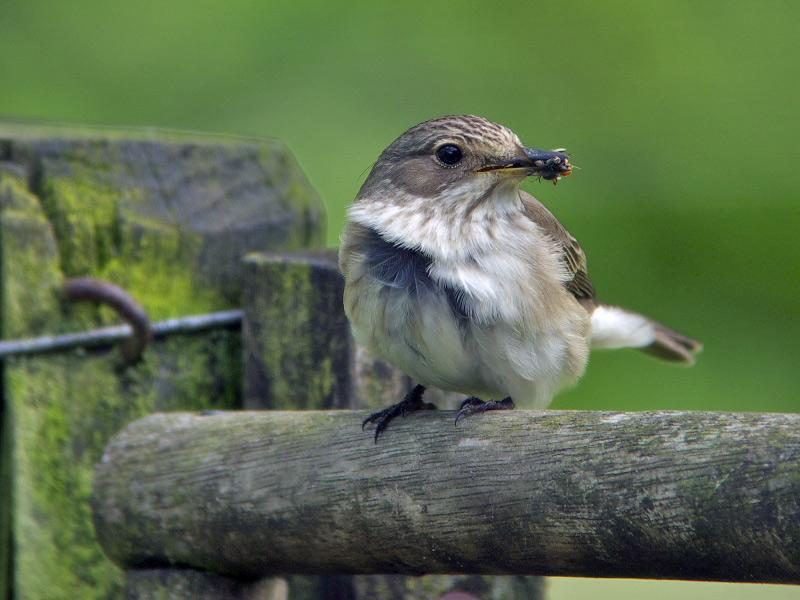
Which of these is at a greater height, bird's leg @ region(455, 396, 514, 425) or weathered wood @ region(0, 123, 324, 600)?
weathered wood @ region(0, 123, 324, 600)

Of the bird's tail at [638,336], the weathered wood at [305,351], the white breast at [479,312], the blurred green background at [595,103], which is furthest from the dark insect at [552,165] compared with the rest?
the blurred green background at [595,103]

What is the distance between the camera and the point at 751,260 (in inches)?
171

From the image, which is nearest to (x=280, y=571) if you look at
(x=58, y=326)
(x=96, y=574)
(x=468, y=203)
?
(x=96, y=574)

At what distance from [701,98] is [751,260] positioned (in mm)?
619

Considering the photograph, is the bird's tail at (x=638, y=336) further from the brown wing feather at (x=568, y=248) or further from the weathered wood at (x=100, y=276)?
the weathered wood at (x=100, y=276)

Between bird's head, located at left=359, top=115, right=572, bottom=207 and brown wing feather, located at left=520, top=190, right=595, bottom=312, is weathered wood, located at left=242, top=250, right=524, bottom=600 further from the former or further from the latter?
brown wing feather, located at left=520, top=190, right=595, bottom=312

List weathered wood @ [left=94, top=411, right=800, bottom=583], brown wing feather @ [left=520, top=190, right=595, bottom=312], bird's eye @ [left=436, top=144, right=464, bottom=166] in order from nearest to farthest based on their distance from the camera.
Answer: weathered wood @ [left=94, top=411, right=800, bottom=583], bird's eye @ [left=436, top=144, right=464, bottom=166], brown wing feather @ [left=520, top=190, right=595, bottom=312]

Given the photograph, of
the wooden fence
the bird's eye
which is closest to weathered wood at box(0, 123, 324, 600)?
the wooden fence

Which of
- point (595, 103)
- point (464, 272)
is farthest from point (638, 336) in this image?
point (464, 272)

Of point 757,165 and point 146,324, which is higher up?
point 757,165

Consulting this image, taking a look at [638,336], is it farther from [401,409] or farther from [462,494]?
[462,494]

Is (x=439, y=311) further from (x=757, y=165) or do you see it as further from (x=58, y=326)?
(x=757, y=165)

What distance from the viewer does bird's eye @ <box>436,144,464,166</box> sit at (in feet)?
11.2

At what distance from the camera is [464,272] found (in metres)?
3.20
